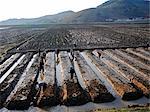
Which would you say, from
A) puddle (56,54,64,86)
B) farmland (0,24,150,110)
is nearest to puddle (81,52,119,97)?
farmland (0,24,150,110)

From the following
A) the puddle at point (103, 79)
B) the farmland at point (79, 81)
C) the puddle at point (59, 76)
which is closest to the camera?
the farmland at point (79, 81)

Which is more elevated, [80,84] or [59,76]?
[80,84]

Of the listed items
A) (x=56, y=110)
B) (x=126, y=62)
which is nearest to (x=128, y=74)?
(x=126, y=62)

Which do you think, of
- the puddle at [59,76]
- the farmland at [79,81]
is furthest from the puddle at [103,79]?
the puddle at [59,76]

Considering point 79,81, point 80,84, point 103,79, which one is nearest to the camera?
point 80,84

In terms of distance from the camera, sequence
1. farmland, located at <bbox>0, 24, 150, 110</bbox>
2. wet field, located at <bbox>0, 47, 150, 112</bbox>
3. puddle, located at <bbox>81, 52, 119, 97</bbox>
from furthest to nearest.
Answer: puddle, located at <bbox>81, 52, 119, 97</bbox>
farmland, located at <bbox>0, 24, 150, 110</bbox>
wet field, located at <bbox>0, 47, 150, 112</bbox>

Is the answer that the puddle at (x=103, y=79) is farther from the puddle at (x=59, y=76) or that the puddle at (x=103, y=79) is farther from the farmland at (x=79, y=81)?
the puddle at (x=59, y=76)

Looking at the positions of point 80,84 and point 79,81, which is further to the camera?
point 79,81

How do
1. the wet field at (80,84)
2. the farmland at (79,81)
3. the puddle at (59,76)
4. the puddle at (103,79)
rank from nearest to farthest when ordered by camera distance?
the wet field at (80,84) < the farmland at (79,81) < the puddle at (103,79) < the puddle at (59,76)

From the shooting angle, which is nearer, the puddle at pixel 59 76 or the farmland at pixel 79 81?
the farmland at pixel 79 81

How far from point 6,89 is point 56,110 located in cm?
584

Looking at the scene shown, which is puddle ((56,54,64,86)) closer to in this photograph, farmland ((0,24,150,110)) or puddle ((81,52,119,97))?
farmland ((0,24,150,110))

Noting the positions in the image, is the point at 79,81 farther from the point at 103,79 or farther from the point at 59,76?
the point at 59,76

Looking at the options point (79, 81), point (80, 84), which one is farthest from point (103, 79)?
point (80, 84)
